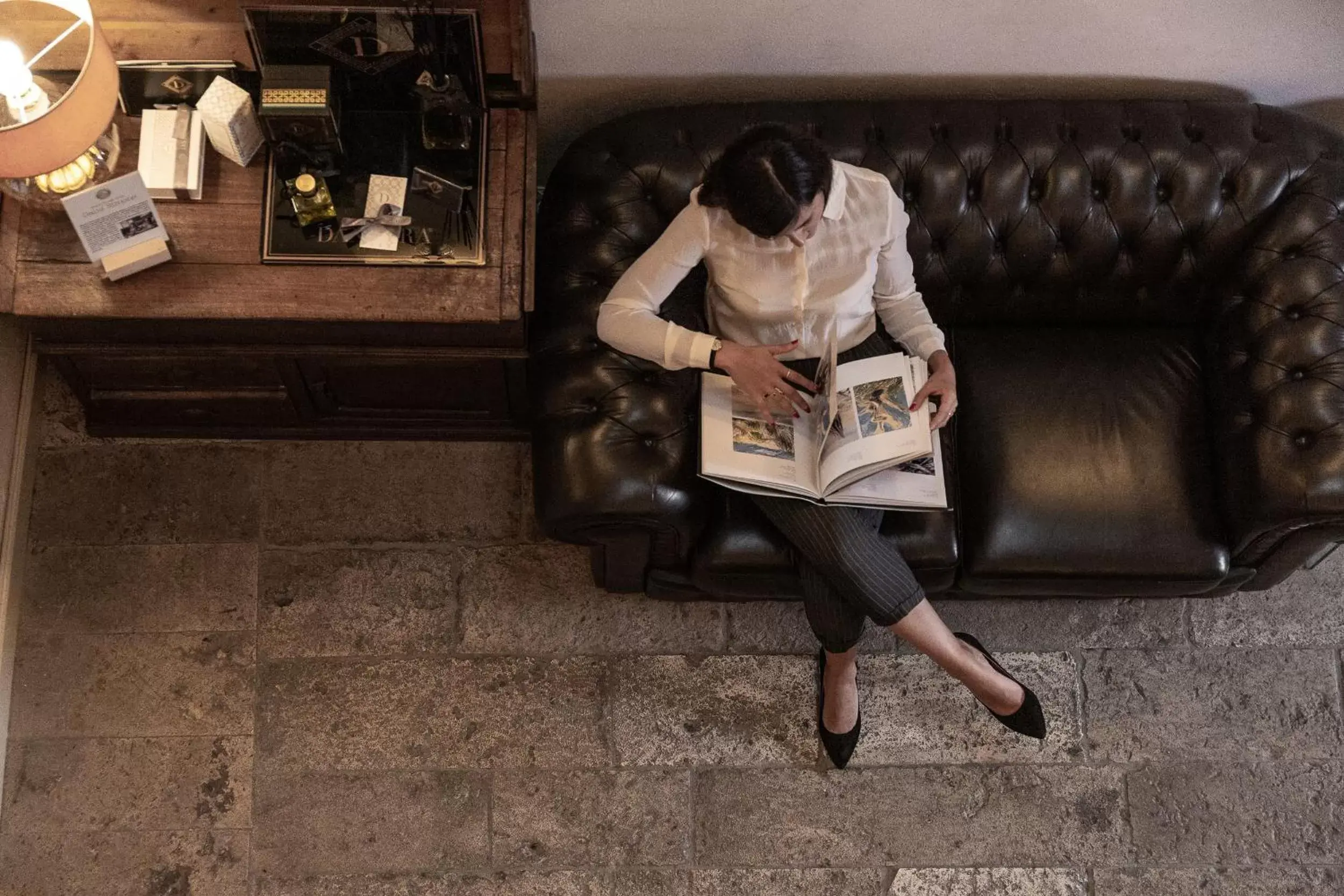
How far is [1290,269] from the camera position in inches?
92.0

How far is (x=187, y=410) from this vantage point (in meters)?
2.60

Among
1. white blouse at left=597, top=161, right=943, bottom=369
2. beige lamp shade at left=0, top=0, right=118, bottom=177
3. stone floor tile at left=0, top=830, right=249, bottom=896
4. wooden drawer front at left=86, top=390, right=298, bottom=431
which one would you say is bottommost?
stone floor tile at left=0, top=830, right=249, bottom=896

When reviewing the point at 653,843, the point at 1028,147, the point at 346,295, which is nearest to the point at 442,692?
the point at 653,843

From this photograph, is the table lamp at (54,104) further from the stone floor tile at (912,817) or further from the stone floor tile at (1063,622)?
the stone floor tile at (1063,622)

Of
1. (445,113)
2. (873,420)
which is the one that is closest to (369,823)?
(873,420)

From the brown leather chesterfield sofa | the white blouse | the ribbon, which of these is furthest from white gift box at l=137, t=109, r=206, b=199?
the white blouse

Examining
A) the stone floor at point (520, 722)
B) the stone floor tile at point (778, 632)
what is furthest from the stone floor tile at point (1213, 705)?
the stone floor tile at point (778, 632)

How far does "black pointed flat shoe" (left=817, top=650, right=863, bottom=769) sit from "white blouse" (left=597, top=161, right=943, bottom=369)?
84 cm

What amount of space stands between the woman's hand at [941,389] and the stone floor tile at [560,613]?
2.56 ft

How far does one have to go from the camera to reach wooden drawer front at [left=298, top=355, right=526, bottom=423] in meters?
2.40

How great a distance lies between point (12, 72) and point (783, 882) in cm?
223

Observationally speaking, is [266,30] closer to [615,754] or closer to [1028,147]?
[1028,147]

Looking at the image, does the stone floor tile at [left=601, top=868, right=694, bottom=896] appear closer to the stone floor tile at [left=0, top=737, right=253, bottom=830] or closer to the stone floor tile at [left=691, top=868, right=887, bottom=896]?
the stone floor tile at [left=691, top=868, right=887, bottom=896]

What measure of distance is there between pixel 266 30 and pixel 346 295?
50 cm
